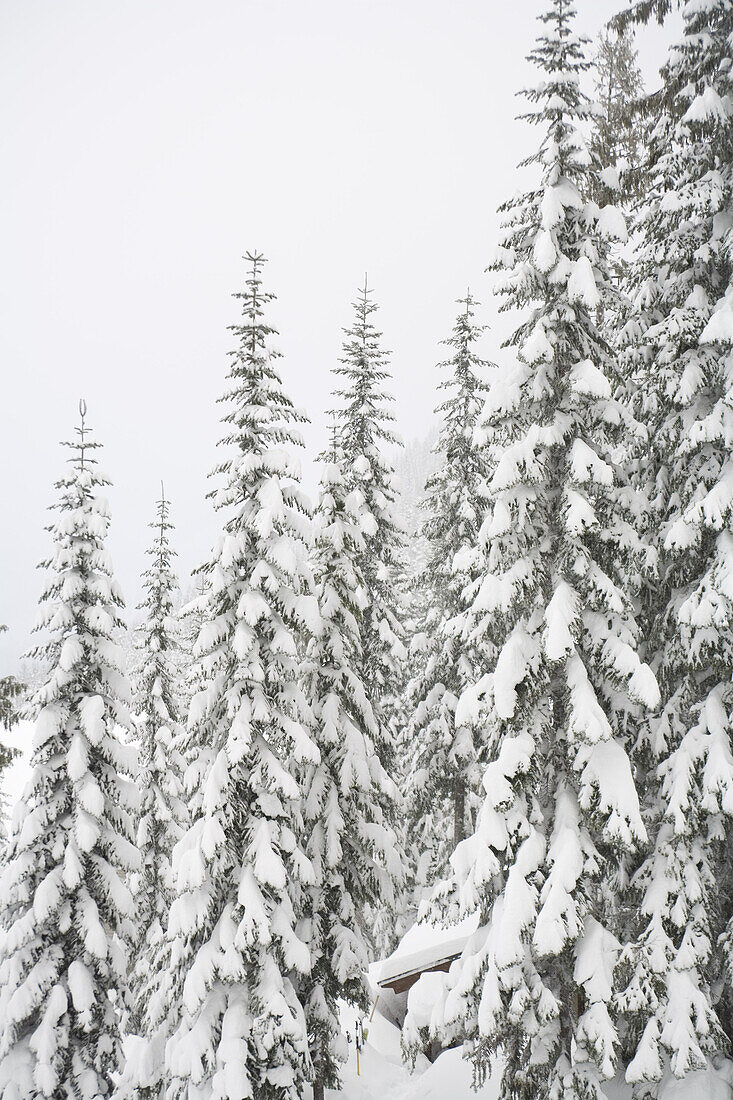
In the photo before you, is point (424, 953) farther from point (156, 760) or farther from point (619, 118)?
point (619, 118)

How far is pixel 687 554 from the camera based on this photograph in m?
11.0

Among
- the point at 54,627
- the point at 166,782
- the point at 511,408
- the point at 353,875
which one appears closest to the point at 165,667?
the point at 166,782

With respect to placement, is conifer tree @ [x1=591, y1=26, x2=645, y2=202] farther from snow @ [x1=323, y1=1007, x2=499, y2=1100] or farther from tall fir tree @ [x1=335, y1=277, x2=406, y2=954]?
snow @ [x1=323, y1=1007, x2=499, y2=1100]

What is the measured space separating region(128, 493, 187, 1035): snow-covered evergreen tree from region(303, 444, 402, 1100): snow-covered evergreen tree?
24.5ft

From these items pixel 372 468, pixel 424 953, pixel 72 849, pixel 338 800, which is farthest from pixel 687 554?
pixel 424 953

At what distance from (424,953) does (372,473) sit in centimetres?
1605

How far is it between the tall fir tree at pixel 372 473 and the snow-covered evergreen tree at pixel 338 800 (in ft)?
5.88

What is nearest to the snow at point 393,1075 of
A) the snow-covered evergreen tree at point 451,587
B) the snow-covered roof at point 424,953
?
the snow-covered roof at point 424,953

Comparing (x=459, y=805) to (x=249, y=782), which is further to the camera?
(x=459, y=805)

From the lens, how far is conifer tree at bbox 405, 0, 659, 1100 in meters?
9.40

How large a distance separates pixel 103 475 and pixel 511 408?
30.4 feet

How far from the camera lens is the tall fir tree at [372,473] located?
1789cm

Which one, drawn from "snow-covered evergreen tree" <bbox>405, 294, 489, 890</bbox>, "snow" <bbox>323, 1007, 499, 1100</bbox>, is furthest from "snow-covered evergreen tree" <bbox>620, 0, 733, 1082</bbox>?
"snow-covered evergreen tree" <bbox>405, 294, 489, 890</bbox>

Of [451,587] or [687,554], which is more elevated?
[451,587]
